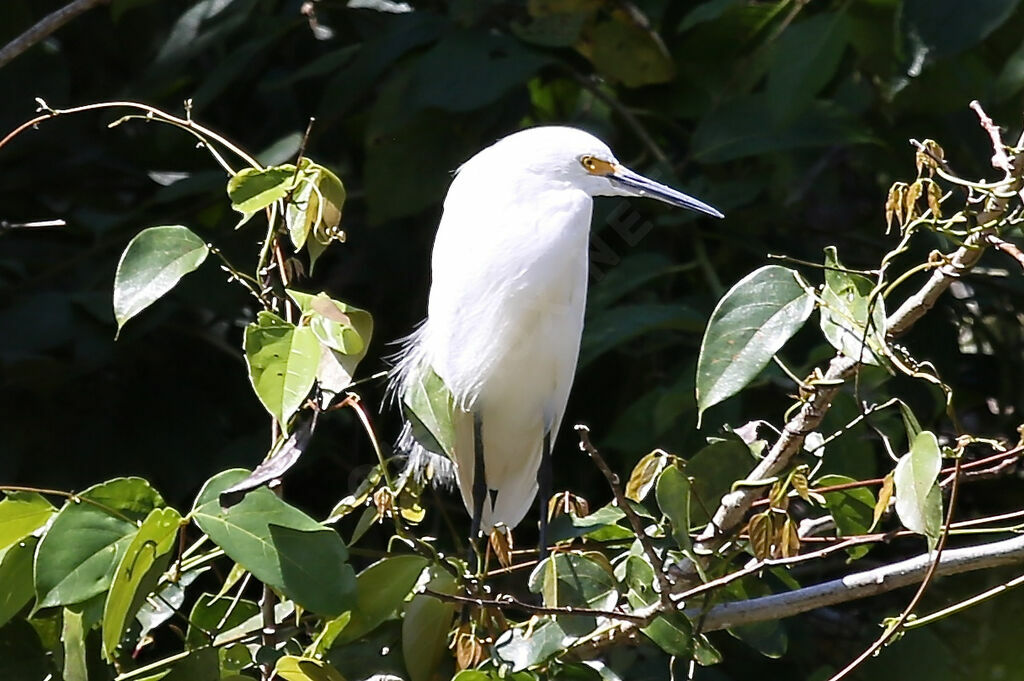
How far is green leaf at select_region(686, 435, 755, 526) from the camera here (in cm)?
123

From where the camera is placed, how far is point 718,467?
1231 mm

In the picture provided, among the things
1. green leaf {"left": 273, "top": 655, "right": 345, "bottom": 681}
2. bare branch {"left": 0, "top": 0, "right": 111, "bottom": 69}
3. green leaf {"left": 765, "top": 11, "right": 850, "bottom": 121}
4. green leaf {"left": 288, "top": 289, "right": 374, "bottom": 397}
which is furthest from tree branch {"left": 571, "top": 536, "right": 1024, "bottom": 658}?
green leaf {"left": 765, "top": 11, "right": 850, "bottom": 121}

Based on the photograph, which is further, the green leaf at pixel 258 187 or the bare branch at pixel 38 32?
the bare branch at pixel 38 32

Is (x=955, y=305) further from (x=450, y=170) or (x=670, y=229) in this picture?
(x=450, y=170)

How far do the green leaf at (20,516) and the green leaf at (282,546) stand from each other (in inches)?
6.0

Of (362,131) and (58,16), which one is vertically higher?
(58,16)

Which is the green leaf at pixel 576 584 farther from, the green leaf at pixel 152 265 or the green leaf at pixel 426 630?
the green leaf at pixel 152 265

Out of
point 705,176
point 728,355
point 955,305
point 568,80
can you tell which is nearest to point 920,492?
point 728,355

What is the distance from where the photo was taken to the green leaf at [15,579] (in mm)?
1161

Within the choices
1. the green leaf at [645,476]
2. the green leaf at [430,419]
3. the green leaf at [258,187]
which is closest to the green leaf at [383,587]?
the green leaf at [430,419]

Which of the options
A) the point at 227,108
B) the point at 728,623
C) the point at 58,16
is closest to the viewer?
the point at 728,623

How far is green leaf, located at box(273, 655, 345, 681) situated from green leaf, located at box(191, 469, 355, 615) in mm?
58

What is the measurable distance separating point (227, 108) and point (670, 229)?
105 cm

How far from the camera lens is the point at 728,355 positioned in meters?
1.10
